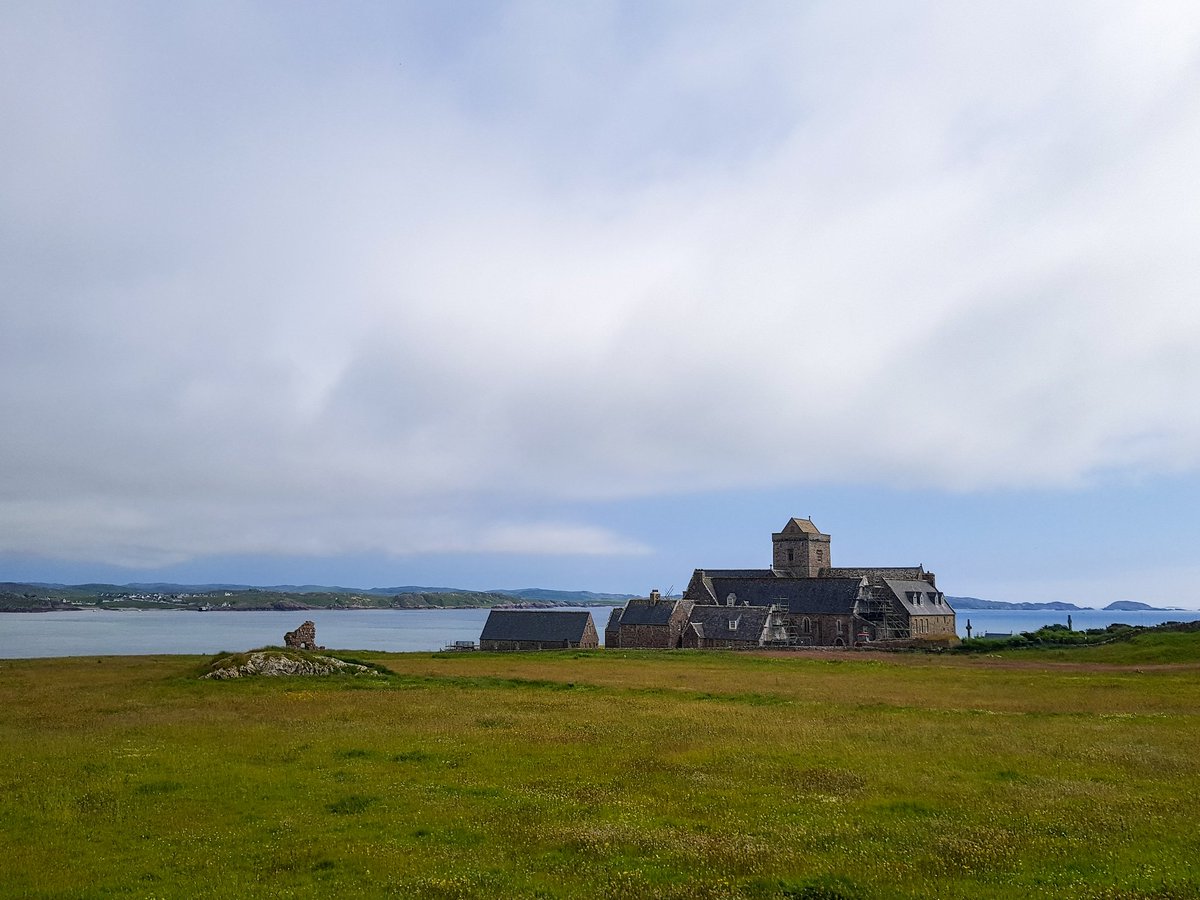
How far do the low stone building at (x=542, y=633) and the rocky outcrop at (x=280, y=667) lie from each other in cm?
4552

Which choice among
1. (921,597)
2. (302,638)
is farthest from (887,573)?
(302,638)

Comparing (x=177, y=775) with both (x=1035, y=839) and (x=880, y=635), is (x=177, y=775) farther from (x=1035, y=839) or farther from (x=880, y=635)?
(x=880, y=635)

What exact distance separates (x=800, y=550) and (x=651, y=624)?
34400 millimetres

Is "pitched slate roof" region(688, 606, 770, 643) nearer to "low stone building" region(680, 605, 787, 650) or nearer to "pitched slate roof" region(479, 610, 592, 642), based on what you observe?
"low stone building" region(680, 605, 787, 650)

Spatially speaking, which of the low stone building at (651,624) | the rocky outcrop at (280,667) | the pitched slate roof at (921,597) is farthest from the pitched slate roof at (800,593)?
the rocky outcrop at (280,667)

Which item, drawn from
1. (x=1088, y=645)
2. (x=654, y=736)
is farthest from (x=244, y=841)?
(x=1088, y=645)

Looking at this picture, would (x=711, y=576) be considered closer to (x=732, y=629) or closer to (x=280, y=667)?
(x=732, y=629)

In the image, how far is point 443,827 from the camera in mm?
16297

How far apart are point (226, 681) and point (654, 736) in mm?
28804

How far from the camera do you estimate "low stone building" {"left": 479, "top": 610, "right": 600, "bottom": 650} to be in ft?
315

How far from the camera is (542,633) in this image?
318 feet

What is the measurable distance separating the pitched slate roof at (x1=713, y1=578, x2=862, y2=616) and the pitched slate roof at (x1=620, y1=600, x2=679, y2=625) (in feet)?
46.7

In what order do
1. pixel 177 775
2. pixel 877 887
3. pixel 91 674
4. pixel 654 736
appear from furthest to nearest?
pixel 91 674 → pixel 654 736 → pixel 177 775 → pixel 877 887

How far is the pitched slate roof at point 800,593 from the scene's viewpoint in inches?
4050
